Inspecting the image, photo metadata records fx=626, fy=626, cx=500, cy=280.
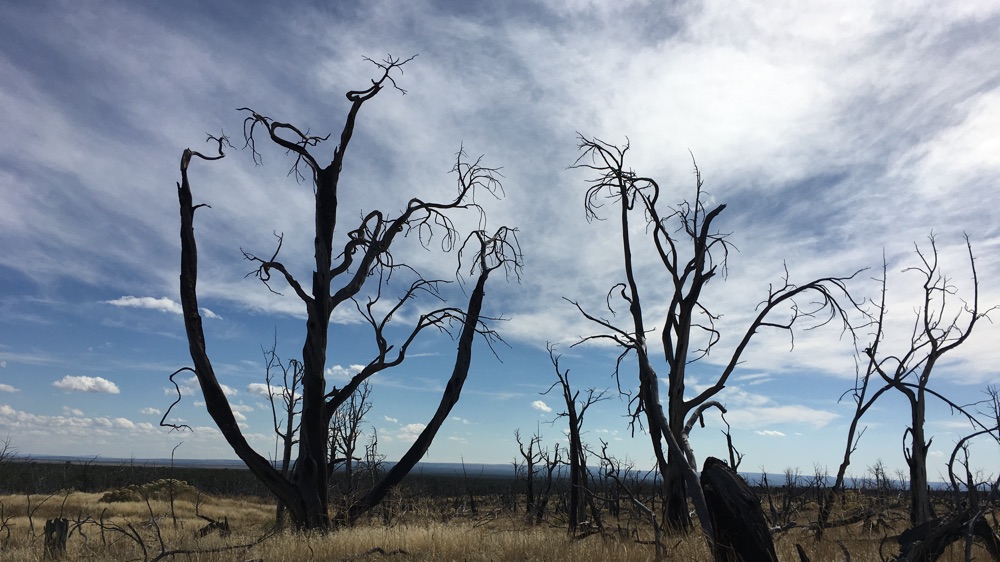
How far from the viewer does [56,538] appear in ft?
30.0

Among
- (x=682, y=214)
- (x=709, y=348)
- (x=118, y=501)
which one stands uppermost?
(x=682, y=214)

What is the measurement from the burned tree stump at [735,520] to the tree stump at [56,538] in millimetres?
8697

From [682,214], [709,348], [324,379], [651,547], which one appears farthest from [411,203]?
[651,547]

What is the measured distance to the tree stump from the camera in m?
8.80

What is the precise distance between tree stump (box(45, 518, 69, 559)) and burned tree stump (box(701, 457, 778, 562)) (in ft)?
28.5

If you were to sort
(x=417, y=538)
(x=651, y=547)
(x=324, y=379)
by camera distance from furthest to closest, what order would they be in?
1. (x=324, y=379)
2. (x=417, y=538)
3. (x=651, y=547)

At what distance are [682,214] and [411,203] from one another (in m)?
5.20

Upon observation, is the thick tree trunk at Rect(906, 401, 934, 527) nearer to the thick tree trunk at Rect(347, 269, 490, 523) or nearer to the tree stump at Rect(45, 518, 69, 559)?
the thick tree trunk at Rect(347, 269, 490, 523)

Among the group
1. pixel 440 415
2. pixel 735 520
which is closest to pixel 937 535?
pixel 735 520

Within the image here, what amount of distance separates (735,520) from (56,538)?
9.41 metres

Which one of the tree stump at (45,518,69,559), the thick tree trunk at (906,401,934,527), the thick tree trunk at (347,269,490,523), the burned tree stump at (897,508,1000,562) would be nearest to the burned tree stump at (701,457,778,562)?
the burned tree stump at (897,508,1000,562)

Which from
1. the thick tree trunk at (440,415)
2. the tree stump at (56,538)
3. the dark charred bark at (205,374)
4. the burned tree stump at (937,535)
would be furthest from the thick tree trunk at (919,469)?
the tree stump at (56,538)

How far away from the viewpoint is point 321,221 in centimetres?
1169

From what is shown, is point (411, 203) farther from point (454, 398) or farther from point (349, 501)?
point (349, 501)
